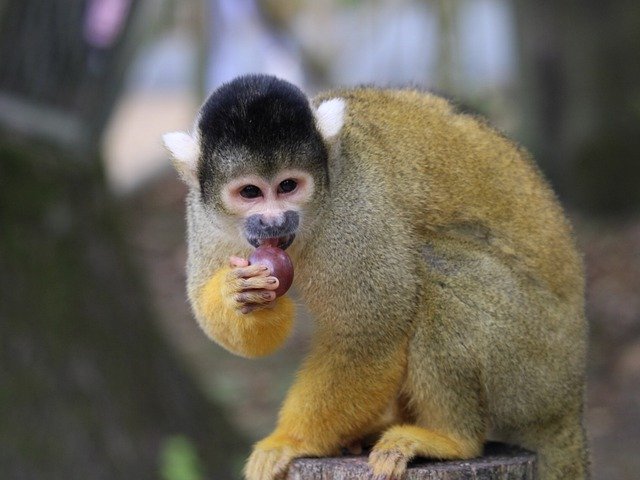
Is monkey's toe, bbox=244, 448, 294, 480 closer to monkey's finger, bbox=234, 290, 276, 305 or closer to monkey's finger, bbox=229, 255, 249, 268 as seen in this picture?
monkey's finger, bbox=234, 290, 276, 305

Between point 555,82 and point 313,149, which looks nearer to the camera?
point 313,149

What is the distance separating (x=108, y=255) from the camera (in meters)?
6.05

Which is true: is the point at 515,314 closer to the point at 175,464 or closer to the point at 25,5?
the point at 175,464

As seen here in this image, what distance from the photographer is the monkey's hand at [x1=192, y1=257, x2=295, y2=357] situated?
3.19m

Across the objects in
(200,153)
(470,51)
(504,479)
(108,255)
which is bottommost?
(504,479)

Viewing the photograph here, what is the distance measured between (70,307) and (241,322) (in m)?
2.77

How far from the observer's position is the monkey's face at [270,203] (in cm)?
326

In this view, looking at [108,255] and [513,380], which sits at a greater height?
[108,255]

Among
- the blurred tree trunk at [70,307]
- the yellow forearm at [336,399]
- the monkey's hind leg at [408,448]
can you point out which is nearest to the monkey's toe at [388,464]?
the monkey's hind leg at [408,448]

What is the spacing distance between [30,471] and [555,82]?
6.99 m

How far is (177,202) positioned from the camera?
549 inches

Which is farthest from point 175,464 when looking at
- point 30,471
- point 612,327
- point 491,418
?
point 612,327

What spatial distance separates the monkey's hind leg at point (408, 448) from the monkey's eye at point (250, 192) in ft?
3.37

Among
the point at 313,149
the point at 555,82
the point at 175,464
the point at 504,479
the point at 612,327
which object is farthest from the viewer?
the point at 555,82
